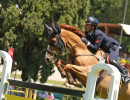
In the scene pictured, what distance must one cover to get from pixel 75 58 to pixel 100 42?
1.91ft

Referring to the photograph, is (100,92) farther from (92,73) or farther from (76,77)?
(92,73)

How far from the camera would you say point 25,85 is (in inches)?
194

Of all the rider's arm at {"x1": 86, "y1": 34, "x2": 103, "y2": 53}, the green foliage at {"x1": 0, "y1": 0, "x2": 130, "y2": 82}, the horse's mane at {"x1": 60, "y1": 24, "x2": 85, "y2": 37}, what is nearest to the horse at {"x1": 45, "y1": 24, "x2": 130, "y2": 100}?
the horse's mane at {"x1": 60, "y1": 24, "x2": 85, "y2": 37}

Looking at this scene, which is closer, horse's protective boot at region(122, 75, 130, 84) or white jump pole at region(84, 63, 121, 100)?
Result: white jump pole at region(84, 63, 121, 100)

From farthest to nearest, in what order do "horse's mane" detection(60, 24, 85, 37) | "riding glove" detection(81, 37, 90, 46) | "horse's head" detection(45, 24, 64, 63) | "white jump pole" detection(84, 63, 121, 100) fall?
"horse's mane" detection(60, 24, 85, 37)
"horse's head" detection(45, 24, 64, 63)
"riding glove" detection(81, 37, 90, 46)
"white jump pole" detection(84, 63, 121, 100)

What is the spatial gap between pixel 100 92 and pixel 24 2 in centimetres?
662

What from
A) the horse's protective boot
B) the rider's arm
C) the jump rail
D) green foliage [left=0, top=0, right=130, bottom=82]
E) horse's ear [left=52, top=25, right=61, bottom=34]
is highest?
green foliage [left=0, top=0, right=130, bottom=82]

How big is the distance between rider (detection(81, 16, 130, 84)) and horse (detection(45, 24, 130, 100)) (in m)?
0.13

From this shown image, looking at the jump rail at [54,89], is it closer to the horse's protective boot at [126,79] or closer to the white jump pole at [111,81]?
Result: the white jump pole at [111,81]

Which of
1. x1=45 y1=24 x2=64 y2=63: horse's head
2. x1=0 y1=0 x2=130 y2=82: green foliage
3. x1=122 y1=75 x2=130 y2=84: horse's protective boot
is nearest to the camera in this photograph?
x1=122 y1=75 x2=130 y2=84: horse's protective boot

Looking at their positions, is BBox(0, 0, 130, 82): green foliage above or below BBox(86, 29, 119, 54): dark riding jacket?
above

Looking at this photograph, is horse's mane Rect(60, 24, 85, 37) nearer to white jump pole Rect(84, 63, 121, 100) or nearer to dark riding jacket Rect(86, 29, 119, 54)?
dark riding jacket Rect(86, 29, 119, 54)

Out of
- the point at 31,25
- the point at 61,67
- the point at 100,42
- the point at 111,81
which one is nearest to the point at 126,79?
the point at 100,42

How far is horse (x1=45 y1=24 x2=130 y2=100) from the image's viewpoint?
5321 millimetres
